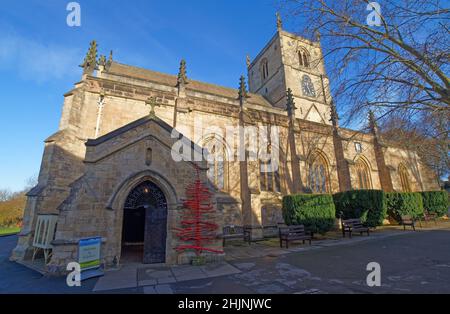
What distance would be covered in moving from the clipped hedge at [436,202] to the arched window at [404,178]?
7309 mm

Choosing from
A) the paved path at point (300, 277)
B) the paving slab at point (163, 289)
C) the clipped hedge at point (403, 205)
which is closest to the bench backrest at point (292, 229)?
the paved path at point (300, 277)

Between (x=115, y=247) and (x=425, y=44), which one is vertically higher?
(x=425, y=44)

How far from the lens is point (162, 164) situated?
7.76m

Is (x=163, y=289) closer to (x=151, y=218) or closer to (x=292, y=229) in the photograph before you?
(x=151, y=218)

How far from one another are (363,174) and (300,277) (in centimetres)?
2091

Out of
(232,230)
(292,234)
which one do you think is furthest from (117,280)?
(232,230)

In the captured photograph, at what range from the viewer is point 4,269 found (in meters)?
7.28

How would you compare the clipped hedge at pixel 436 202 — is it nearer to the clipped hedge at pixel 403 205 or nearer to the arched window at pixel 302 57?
the clipped hedge at pixel 403 205

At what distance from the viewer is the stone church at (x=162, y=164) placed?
696 cm

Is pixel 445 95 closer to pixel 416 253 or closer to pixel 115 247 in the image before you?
pixel 416 253

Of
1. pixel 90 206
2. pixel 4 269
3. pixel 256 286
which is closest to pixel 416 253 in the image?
pixel 256 286

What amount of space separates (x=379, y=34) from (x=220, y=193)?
11347 millimetres

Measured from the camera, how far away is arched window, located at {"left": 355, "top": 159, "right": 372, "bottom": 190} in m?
21.5

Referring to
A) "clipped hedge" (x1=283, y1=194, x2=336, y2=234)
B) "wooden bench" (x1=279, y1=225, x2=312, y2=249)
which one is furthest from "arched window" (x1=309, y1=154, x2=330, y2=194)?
"wooden bench" (x1=279, y1=225, x2=312, y2=249)
